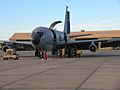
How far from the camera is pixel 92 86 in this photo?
13.0 metres

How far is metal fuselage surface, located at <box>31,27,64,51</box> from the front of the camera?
42.4 metres

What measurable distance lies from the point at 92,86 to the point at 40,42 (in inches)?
1178

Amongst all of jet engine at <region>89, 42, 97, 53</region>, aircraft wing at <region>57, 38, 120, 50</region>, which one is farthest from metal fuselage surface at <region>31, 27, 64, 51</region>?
jet engine at <region>89, 42, 97, 53</region>

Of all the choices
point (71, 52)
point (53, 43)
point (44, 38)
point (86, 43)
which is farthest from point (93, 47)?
point (44, 38)

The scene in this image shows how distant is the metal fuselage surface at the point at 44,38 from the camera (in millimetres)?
42406

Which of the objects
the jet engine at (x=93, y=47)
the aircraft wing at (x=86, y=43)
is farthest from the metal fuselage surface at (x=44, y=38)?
the jet engine at (x=93, y=47)

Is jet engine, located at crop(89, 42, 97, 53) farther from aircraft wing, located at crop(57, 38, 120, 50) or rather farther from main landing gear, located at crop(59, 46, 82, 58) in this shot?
main landing gear, located at crop(59, 46, 82, 58)

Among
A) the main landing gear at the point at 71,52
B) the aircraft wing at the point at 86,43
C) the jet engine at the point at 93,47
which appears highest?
the aircraft wing at the point at 86,43

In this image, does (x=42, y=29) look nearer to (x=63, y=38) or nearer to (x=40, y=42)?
(x=40, y=42)

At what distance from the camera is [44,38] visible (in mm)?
43219

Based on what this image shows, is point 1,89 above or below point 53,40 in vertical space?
below

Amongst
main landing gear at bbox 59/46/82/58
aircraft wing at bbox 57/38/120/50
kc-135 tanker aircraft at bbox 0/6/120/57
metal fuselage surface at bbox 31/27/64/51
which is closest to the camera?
metal fuselage surface at bbox 31/27/64/51

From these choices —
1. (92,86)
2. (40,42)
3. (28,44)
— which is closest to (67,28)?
(28,44)

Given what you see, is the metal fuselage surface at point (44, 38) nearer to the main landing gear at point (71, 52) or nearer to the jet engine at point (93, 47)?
the main landing gear at point (71, 52)
